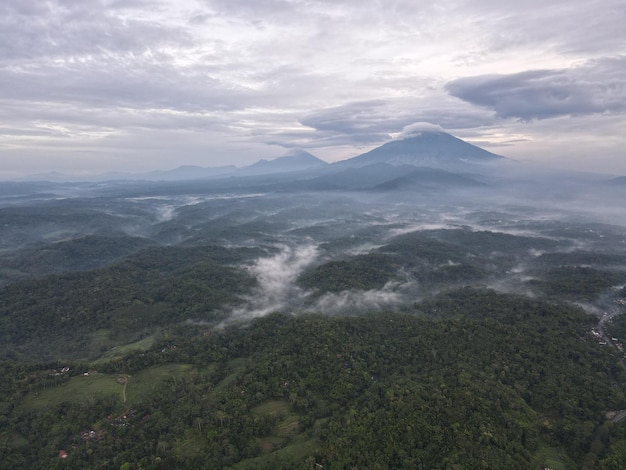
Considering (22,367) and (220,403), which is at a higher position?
(22,367)

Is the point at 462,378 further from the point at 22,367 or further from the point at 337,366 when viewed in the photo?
the point at 22,367

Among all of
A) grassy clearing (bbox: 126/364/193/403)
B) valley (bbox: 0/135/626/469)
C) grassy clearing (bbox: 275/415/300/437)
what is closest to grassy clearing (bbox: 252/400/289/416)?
valley (bbox: 0/135/626/469)

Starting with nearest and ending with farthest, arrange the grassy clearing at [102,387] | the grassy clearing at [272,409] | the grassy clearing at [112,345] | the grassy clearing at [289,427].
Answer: the grassy clearing at [289,427]
the grassy clearing at [272,409]
the grassy clearing at [102,387]
the grassy clearing at [112,345]

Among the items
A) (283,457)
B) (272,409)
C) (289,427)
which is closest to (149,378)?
(272,409)

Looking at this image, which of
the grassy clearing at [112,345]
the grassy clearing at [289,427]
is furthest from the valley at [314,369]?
the grassy clearing at [112,345]

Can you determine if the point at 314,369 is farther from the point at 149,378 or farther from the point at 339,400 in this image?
the point at 149,378

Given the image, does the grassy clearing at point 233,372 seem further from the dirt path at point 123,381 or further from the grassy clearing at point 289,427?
the dirt path at point 123,381

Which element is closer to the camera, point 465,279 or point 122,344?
point 122,344

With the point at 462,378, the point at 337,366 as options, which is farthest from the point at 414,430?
the point at 337,366
